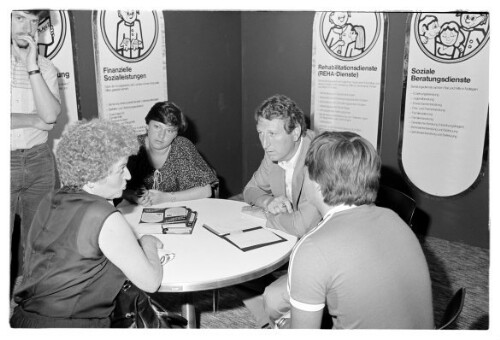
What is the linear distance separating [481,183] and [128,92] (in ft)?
10.3

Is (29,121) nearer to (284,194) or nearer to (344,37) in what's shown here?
(284,194)

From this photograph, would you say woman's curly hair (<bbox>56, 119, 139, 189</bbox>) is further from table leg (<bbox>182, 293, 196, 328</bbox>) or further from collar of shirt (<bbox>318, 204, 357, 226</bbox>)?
table leg (<bbox>182, 293, 196, 328</bbox>)

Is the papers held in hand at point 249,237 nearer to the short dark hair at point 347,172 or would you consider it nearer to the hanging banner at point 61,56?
the short dark hair at point 347,172

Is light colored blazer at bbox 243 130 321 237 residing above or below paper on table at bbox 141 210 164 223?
above

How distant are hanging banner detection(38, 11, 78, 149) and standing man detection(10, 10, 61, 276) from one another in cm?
39

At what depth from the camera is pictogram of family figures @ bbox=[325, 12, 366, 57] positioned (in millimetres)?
4039

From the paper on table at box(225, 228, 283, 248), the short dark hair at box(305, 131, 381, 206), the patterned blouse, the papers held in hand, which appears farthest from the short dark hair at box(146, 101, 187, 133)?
the short dark hair at box(305, 131, 381, 206)

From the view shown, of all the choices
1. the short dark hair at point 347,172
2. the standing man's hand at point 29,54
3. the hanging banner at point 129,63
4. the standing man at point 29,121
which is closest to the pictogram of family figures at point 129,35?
the hanging banner at point 129,63

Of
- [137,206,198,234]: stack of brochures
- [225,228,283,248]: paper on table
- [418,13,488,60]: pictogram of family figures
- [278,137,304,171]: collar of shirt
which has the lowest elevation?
[225,228,283,248]: paper on table

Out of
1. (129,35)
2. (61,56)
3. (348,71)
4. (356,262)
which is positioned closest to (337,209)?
(356,262)

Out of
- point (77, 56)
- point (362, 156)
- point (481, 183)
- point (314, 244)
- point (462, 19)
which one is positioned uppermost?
point (462, 19)

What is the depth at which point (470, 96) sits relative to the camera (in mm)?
3555
